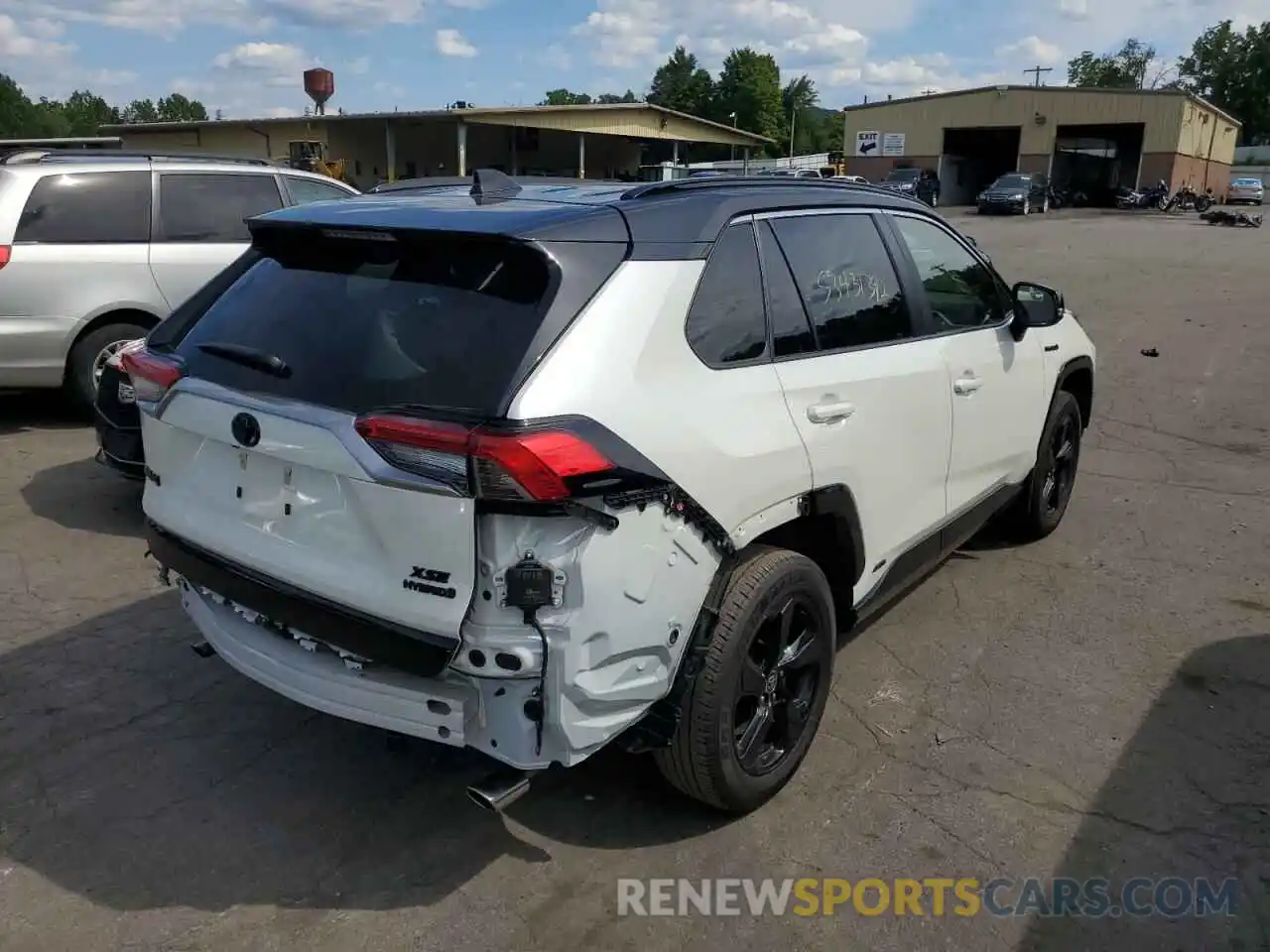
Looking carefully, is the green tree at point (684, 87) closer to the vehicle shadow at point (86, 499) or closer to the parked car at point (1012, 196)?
the parked car at point (1012, 196)

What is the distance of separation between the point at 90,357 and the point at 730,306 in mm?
5881

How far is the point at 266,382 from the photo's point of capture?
2814 millimetres

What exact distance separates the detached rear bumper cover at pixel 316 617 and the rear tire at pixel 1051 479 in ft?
12.3

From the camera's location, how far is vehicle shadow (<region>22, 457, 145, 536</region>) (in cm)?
561

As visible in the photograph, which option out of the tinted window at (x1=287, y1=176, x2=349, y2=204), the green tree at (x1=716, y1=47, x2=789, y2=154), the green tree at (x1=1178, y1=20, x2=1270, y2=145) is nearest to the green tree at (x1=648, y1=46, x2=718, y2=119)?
the green tree at (x1=716, y1=47, x2=789, y2=154)

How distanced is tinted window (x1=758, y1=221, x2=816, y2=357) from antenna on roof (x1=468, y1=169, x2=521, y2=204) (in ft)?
2.69

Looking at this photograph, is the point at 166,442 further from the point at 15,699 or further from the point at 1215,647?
the point at 1215,647

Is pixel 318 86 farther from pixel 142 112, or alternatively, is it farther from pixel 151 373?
pixel 142 112

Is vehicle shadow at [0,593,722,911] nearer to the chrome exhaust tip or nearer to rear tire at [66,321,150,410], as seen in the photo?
the chrome exhaust tip

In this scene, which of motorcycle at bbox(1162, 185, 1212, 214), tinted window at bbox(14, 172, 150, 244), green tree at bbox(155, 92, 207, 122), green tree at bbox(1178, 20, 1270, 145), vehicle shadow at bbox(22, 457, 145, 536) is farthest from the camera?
green tree at bbox(155, 92, 207, 122)

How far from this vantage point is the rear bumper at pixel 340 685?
256 centimetres

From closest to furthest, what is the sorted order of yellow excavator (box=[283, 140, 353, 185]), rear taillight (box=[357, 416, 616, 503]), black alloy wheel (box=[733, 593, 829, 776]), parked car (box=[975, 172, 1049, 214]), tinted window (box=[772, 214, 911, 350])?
1. rear taillight (box=[357, 416, 616, 503])
2. black alloy wheel (box=[733, 593, 829, 776])
3. tinted window (box=[772, 214, 911, 350])
4. yellow excavator (box=[283, 140, 353, 185])
5. parked car (box=[975, 172, 1049, 214])

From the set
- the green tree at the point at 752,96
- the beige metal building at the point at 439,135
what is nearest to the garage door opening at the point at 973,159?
the beige metal building at the point at 439,135

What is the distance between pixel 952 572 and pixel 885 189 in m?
2.02
